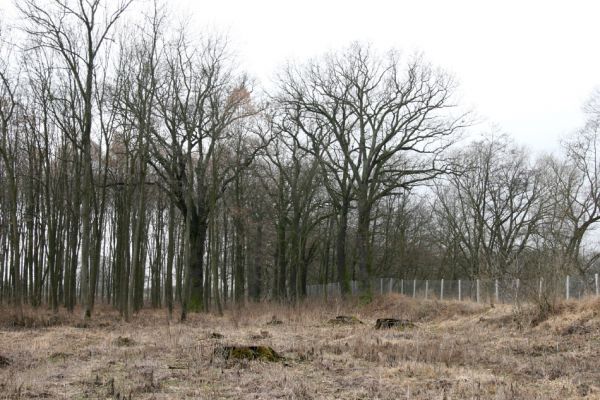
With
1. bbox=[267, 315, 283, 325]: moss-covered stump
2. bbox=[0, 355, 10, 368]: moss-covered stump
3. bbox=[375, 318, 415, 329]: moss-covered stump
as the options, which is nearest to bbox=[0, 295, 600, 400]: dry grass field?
bbox=[0, 355, 10, 368]: moss-covered stump

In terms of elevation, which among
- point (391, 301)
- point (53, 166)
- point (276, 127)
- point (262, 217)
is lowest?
point (391, 301)

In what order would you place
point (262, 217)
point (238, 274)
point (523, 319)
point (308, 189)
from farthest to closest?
point (238, 274), point (262, 217), point (308, 189), point (523, 319)

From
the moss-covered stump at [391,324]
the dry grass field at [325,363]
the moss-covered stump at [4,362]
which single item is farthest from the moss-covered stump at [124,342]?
the moss-covered stump at [391,324]

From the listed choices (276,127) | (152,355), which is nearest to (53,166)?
(276,127)

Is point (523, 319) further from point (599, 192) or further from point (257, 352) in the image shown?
point (599, 192)

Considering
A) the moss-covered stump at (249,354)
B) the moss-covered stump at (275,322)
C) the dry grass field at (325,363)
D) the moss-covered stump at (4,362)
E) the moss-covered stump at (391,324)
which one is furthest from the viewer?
the moss-covered stump at (275,322)

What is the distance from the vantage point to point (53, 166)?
111 feet

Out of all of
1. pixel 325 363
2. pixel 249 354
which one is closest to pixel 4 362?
pixel 249 354

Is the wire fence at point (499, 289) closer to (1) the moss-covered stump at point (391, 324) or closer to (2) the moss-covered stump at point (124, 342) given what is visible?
(1) the moss-covered stump at point (391, 324)

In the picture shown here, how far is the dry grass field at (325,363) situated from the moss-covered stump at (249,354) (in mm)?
197

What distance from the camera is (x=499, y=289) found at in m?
25.3

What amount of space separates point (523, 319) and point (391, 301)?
1395 cm

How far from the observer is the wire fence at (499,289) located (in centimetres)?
1759

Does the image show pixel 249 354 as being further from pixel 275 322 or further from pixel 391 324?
pixel 275 322
